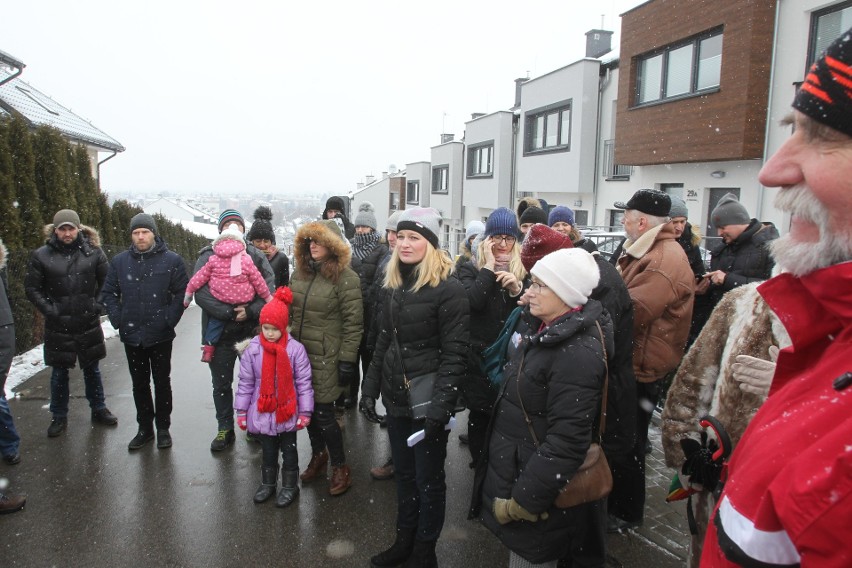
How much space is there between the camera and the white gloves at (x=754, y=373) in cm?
193

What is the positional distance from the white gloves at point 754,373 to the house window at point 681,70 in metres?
13.0

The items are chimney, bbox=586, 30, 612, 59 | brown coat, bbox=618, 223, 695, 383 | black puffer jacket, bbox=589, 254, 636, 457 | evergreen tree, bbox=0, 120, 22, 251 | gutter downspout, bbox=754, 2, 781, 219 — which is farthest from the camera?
chimney, bbox=586, 30, 612, 59

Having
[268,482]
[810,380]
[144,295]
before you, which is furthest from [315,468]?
[810,380]

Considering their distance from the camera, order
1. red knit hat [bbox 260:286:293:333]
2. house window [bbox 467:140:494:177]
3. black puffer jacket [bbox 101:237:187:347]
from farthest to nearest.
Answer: house window [bbox 467:140:494:177]
black puffer jacket [bbox 101:237:187:347]
red knit hat [bbox 260:286:293:333]

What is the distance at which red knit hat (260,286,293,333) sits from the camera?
394cm

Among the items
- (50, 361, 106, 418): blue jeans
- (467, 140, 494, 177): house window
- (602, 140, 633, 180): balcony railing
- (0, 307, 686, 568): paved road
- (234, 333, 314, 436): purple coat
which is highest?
(467, 140, 494, 177): house window

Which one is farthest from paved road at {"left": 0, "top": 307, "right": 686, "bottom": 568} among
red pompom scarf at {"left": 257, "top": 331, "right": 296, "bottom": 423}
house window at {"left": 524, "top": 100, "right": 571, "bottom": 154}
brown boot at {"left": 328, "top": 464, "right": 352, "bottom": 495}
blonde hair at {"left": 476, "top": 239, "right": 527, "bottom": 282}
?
house window at {"left": 524, "top": 100, "right": 571, "bottom": 154}

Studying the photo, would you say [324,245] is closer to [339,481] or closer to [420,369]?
[420,369]

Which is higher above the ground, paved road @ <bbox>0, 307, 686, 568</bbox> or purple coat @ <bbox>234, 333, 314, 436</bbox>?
purple coat @ <bbox>234, 333, 314, 436</bbox>

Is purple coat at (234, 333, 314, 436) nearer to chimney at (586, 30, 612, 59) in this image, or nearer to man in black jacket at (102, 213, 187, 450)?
man in black jacket at (102, 213, 187, 450)

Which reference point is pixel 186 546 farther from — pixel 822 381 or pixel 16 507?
pixel 822 381

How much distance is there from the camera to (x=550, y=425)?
7.89 ft

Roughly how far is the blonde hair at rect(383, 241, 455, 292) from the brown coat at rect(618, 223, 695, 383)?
1.26 m

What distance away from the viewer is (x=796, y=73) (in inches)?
434
